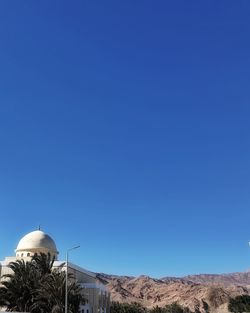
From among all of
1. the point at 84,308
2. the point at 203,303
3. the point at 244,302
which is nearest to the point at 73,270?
the point at 84,308

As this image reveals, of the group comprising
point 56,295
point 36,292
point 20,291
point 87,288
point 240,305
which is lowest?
point 56,295

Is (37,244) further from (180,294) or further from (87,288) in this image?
(180,294)

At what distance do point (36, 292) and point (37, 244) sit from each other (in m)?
21.1

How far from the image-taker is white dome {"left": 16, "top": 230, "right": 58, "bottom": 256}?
6688 centimetres

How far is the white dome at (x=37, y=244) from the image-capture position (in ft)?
219

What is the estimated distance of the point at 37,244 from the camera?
220 feet

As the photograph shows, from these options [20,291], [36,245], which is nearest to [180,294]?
[36,245]

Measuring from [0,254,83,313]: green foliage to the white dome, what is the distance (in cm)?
1676

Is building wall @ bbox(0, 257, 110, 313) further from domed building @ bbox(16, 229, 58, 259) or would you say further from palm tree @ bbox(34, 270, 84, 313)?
palm tree @ bbox(34, 270, 84, 313)

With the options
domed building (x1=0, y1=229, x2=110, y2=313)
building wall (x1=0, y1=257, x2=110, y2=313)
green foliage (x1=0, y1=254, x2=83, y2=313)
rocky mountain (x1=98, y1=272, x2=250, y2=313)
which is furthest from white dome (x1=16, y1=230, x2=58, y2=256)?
rocky mountain (x1=98, y1=272, x2=250, y2=313)

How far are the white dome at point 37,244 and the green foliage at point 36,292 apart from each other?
1676 cm

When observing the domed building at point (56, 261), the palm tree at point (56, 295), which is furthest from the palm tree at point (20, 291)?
the domed building at point (56, 261)

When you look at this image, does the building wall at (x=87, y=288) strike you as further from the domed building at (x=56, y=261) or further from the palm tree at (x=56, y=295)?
the palm tree at (x=56, y=295)

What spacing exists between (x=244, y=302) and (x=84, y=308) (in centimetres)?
5430
